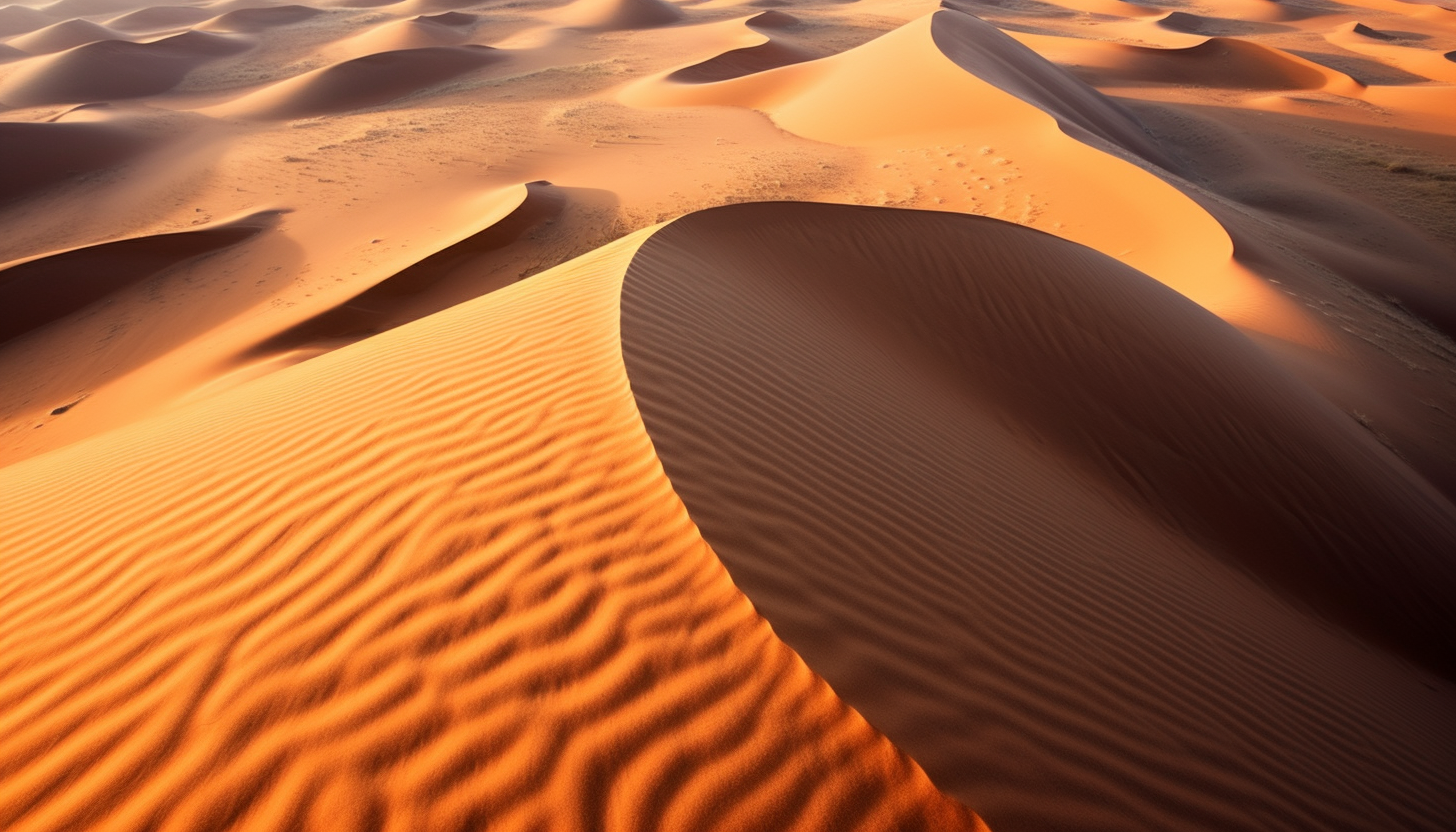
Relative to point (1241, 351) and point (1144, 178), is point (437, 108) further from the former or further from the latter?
point (1241, 351)

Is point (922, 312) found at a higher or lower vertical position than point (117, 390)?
higher

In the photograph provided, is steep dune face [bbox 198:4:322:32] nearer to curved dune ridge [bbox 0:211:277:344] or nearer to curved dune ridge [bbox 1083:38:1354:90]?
curved dune ridge [bbox 0:211:277:344]

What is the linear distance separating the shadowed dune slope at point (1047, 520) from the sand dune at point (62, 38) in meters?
40.4

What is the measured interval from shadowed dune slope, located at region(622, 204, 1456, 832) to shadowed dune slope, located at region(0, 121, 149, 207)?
16.5 meters

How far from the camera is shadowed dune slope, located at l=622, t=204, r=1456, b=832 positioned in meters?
2.01

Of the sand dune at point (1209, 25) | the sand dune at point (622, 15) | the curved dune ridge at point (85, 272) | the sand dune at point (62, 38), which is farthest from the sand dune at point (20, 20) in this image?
the sand dune at point (1209, 25)

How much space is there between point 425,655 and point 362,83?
24357 millimetres

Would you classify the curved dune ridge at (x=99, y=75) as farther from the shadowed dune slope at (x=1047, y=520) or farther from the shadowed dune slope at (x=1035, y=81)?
the shadowed dune slope at (x=1047, y=520)

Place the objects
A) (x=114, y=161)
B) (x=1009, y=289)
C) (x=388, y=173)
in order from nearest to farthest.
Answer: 1. (x=1009, y=289)
2. (x=388, y=173)
3. (x=114, y=161)

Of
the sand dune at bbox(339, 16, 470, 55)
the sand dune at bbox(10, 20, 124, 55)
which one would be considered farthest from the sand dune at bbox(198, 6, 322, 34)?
the sand dune at bbox(339, 16, 470, 55)

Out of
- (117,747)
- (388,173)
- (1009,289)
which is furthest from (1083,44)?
(117,747)

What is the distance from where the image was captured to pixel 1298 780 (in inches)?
89.9

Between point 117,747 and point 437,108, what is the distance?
2013 centimetres

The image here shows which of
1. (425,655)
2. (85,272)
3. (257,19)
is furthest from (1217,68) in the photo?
(257,19)
